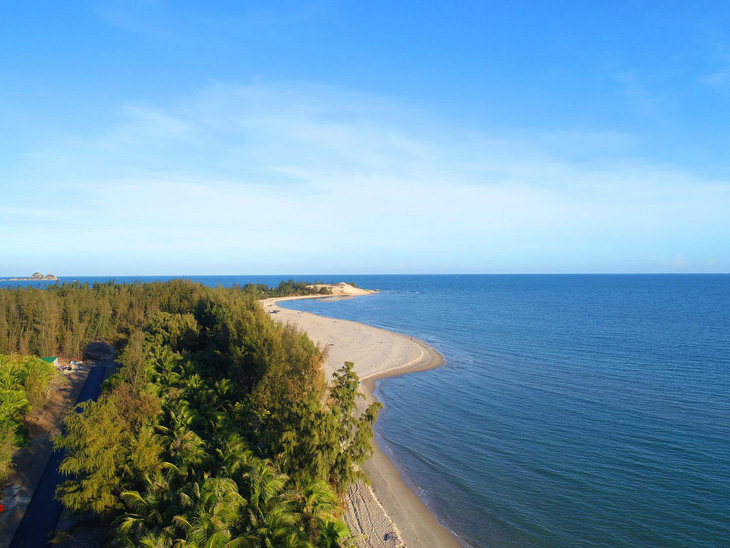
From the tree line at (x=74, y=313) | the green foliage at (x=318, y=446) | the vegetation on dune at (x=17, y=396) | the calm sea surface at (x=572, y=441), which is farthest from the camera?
the tree line at (x=74, y=313)

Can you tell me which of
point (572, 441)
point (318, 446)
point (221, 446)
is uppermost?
point (318, 446)

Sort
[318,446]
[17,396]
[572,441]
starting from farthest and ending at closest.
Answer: [572,441]
[17,396]
[318,446]

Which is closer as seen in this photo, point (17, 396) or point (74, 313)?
point (17, 396)

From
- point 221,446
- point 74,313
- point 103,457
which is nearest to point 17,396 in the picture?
point 103,457

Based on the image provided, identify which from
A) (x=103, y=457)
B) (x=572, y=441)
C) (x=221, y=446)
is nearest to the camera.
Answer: (x=103, y=457)

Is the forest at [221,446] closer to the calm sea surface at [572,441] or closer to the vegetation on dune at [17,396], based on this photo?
the vegetation on dune at [17,396]

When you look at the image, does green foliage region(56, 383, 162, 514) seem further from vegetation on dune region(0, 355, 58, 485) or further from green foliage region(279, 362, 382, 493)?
green foliage region(279, 362, 382, 493)

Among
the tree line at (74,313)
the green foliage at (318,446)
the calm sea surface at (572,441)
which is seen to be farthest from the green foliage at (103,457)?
the tree line at (74,313)

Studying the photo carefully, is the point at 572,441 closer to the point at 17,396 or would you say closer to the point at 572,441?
the point at 572,441
